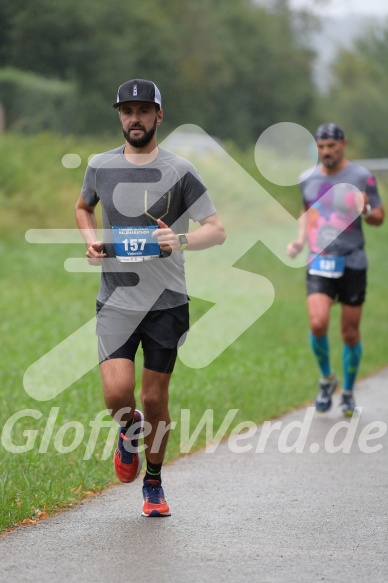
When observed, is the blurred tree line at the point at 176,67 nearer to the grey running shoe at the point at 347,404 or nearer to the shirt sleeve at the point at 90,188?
the grey running shoe at the point at 347,404

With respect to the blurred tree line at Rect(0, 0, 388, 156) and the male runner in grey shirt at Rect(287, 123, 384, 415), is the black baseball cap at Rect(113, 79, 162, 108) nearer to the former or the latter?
the male runner in grey shirt at Rect(287, 123, 384, 415)

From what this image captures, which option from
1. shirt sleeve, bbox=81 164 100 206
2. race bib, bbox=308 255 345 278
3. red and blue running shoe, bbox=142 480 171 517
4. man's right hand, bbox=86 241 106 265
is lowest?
red and blue running shoe, bbox=142 480 171 517

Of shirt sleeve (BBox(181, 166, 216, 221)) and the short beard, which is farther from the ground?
the short beard

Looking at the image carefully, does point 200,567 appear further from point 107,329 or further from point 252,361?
point 252,361

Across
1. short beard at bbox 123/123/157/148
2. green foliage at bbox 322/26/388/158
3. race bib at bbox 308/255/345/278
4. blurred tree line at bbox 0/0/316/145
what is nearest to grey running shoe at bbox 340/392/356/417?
race bib at bbox 308/255/345/278

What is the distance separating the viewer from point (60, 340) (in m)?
13.5

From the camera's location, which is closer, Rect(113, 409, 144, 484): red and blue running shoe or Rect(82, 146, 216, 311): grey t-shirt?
Rect(82, 146, 216, 311): grey t-shirt

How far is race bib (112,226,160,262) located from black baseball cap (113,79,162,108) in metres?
0.65

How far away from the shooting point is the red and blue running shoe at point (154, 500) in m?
6.37

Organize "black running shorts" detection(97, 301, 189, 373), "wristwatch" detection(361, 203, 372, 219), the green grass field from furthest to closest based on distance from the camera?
"wristwatch" detection(361, 203, 372, 219)
the green grass field
"black running shorts" detection(97, 301, 189, 373)

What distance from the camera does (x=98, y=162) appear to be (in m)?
6.36

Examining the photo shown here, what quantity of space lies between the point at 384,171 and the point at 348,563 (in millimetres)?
42344

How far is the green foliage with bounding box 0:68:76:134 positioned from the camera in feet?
108

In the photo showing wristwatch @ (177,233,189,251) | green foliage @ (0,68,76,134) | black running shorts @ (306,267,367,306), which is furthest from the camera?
green foliage @ (0,68,76,134)
